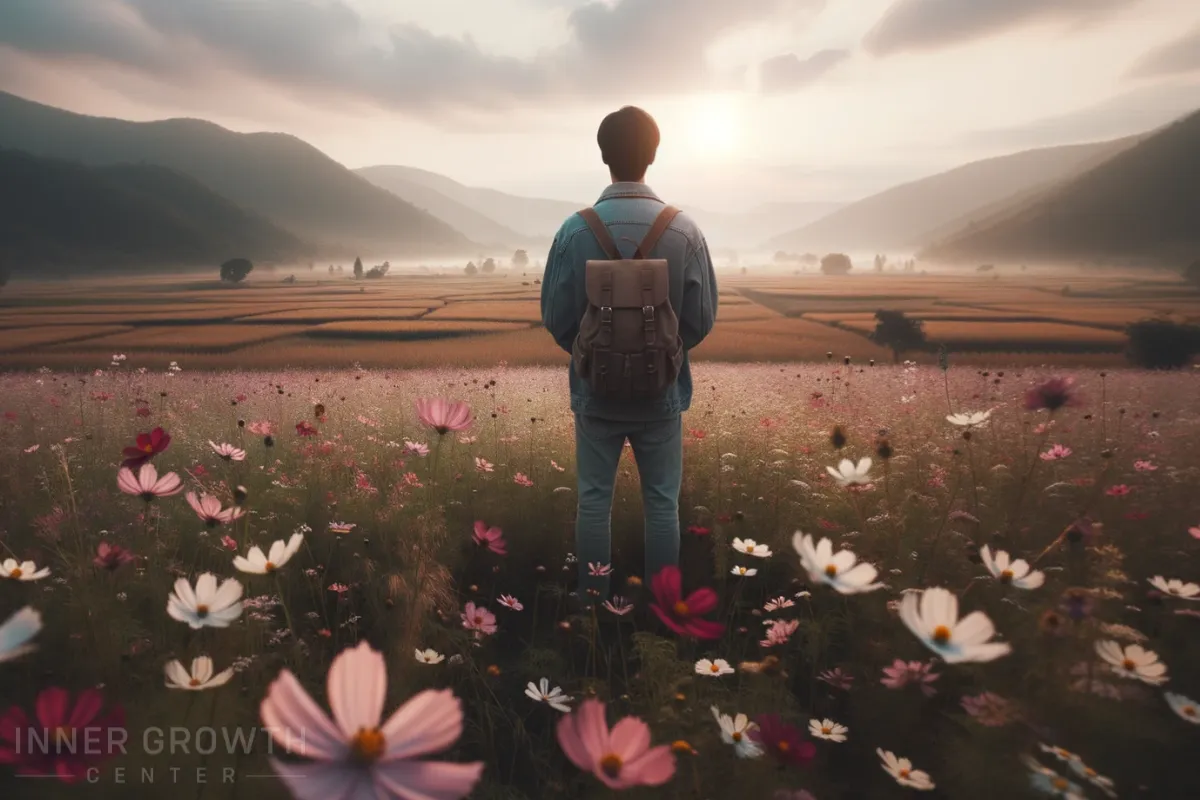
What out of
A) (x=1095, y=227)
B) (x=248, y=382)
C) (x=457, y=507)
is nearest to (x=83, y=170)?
(x=248, y=382)

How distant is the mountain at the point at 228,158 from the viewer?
841 cm

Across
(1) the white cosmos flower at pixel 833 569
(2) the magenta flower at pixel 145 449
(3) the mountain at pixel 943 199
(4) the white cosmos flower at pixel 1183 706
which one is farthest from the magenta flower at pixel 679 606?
(3) the mountain at pixel 943 199

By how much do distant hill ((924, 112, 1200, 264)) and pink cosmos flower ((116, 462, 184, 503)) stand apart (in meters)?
9.34

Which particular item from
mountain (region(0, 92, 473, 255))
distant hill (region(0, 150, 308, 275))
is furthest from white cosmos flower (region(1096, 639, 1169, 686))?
mountain (region(0, 92, 473, 255))

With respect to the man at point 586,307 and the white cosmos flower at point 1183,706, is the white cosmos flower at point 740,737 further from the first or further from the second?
the man at point 586,307

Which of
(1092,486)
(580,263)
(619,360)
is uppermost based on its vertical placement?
(580,263)

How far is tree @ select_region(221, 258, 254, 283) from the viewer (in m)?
11.3

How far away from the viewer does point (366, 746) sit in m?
0.44

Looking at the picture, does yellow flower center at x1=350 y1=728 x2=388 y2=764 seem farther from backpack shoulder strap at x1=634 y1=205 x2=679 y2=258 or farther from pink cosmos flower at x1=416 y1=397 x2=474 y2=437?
backpack shoulder strap at x1=634 y1=205 x2=679 y2=258

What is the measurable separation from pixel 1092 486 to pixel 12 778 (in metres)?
3.61

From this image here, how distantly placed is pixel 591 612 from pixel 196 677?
2.45 feet

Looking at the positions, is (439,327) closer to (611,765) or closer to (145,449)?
(145,449)

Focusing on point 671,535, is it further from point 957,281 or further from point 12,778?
point 957,281

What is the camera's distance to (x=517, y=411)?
4652 millimetres
